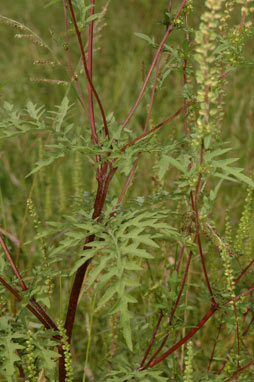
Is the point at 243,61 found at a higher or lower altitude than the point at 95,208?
higher

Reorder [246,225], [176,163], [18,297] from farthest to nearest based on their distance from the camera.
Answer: [246,225]
[18,297]
[176,163]

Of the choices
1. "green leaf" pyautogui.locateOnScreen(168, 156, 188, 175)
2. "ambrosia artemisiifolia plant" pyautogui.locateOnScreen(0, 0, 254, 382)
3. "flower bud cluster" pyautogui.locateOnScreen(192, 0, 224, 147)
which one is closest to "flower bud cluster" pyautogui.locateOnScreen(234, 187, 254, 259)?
"ambrosia artemisiifolia plant" pyautogui.locateOnScreen(0, 0, 254, 382)

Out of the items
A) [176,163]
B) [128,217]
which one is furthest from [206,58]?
[128,217]

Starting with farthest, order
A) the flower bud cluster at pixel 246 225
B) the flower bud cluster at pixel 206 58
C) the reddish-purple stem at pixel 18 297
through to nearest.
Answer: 1. the flower bud cluster at pixel 246 225
2. the reddish-purple stem at pixel 18 297
3. the flower bud cluster at pixel 206 58

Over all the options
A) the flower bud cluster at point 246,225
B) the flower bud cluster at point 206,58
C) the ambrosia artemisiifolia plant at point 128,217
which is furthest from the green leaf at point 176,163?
the flower bud cluster at point 246,225

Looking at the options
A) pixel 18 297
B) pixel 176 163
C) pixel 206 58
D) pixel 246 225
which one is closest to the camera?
pixel 206 58

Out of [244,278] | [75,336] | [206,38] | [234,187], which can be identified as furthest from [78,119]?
[206,38]

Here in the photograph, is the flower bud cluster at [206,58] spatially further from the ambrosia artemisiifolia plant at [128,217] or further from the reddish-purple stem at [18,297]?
the reddish-purple stem at [18,297]

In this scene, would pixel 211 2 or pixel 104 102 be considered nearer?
pixel 211 2

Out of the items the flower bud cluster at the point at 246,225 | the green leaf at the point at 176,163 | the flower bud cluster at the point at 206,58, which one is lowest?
the flower bud cluster at the point at 246,225

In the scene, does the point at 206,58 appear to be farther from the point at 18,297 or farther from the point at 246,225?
the point at 18,297

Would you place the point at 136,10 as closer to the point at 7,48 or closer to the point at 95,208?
the point at 7,48

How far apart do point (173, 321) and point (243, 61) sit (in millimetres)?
967

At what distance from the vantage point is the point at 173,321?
188 centimetres
